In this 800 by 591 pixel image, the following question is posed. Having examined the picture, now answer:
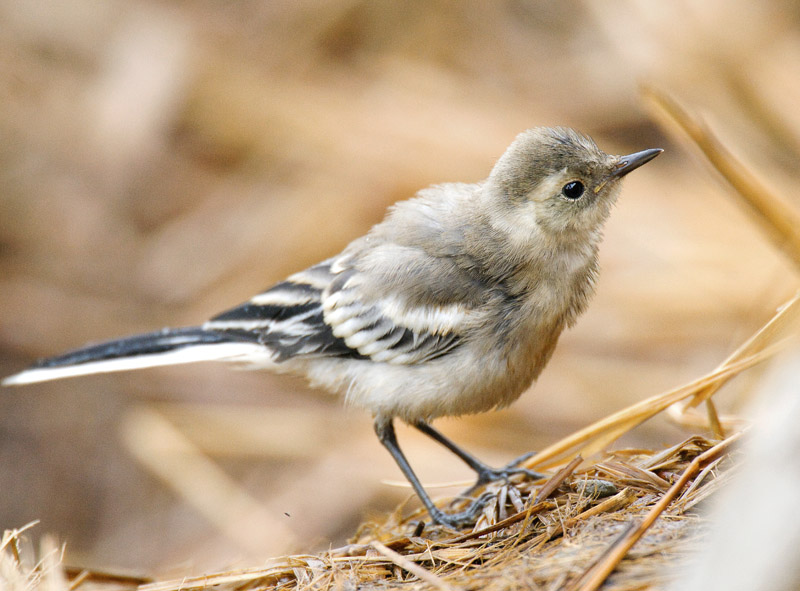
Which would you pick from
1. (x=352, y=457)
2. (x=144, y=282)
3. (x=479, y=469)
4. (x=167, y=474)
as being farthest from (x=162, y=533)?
(x=479, y=469)

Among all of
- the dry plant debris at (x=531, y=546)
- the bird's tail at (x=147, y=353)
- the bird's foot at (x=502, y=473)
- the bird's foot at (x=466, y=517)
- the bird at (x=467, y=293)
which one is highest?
the bird's tail at (x=147, y=353)

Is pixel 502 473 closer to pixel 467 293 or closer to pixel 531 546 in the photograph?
pixel 467 293

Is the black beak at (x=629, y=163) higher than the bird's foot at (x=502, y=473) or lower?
higher

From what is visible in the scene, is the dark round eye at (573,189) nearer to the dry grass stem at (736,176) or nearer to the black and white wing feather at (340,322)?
the dry grass stem at (736,176)

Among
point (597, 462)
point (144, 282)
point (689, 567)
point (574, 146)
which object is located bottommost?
point (689, 567)

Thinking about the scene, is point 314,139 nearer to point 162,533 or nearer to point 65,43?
point 65,43

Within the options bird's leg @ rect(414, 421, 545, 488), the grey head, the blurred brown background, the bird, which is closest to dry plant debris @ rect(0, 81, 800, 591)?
bird's leg @ rect(414, 421, 545, 488)

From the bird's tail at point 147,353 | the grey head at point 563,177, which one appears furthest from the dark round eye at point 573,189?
the bird's tail at point 147,353
